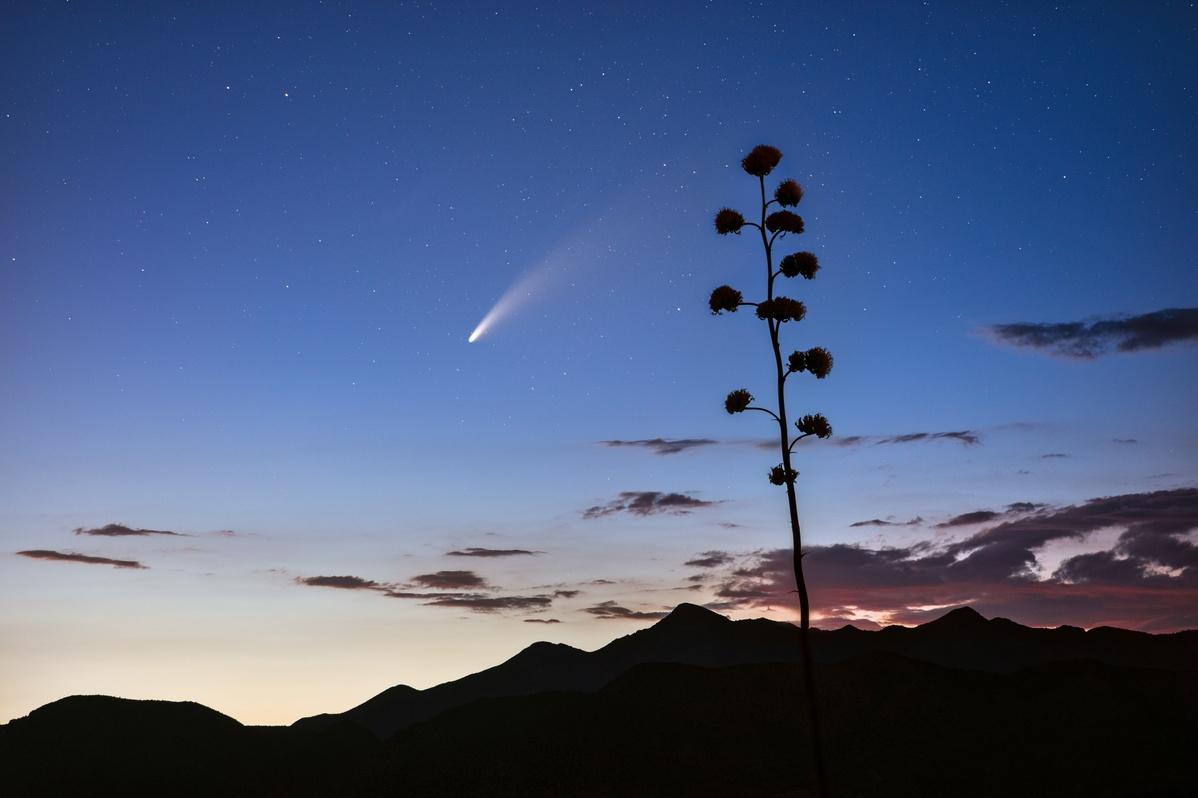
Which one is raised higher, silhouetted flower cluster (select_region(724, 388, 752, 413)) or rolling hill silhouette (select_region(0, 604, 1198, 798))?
silhouetted flower cluster (select_region(724, 388, 752, 413))

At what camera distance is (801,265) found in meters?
18.2

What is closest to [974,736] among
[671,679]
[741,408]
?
[671,679]

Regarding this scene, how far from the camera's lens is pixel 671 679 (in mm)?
197625

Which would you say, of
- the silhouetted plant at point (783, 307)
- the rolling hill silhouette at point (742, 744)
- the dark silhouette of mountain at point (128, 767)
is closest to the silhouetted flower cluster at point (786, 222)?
the silhouetted plant at point (783, 307)

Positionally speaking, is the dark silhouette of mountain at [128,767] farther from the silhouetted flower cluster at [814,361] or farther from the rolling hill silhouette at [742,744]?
the silhouetted flower cluster at [814,361]

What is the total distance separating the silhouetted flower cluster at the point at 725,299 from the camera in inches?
719

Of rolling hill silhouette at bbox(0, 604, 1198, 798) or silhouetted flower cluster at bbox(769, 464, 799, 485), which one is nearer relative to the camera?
silhouetted flower cluster at bbox(769, 464, 799, 485)

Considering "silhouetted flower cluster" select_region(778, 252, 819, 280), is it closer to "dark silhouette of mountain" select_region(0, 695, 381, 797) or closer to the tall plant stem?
the tall plant stem

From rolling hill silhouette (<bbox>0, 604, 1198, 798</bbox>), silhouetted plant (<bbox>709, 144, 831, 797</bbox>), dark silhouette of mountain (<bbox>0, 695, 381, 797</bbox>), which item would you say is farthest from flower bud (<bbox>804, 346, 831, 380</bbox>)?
dark silhouette of mountain (<bbox>0, 695, 381, 797</bbox>)

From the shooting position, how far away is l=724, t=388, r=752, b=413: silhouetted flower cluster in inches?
709

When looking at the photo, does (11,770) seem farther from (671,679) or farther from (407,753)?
(671,679)

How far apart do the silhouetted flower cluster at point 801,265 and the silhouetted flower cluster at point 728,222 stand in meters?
1.06

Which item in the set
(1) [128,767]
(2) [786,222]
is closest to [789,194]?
(2) [786,222]

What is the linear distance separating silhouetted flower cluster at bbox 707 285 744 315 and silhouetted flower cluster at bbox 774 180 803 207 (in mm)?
1866
